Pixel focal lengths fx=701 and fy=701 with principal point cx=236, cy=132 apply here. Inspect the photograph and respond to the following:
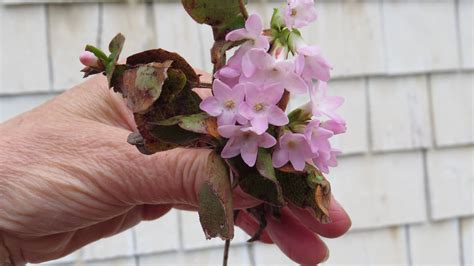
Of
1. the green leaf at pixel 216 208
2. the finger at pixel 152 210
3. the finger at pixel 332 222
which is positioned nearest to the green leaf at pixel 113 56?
the green leaf at pixel 216 208

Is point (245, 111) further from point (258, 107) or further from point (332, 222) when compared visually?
point (332, 222)

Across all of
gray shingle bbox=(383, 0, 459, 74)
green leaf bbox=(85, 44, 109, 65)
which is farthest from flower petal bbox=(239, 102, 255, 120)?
gray shingle bbox=(383, 0, 459, 74)

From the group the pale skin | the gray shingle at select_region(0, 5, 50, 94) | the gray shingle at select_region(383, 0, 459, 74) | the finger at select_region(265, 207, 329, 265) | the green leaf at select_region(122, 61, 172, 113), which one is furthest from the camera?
the gray shingle at select_region(383, 0, 459, 74)

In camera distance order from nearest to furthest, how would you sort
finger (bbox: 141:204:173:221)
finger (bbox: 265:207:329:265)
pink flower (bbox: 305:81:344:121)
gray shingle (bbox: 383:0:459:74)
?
pink flower (bbox: 305:81:344:121)
finger (bbox: 265:207:329:265)
finger (bbox: 141:204:173:221)
gray shingle (bbox: 383:0:459:74)

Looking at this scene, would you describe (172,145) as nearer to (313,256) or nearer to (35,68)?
(313,256)

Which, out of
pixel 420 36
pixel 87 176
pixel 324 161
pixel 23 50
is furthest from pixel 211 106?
pixel 420 36

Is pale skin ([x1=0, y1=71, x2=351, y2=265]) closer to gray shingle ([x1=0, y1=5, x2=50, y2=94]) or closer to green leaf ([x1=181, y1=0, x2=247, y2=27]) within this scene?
green leaf ([x1=181, y1=0, x2=247, y2=27])
